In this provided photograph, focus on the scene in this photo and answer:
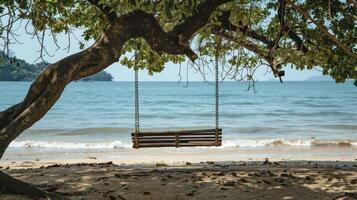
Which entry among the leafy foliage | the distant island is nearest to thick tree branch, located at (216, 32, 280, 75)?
the leafy foliage

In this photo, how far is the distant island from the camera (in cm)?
700

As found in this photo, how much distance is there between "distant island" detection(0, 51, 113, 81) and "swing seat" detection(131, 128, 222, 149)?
2991 millimetres

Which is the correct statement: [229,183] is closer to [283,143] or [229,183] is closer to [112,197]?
[112,197]

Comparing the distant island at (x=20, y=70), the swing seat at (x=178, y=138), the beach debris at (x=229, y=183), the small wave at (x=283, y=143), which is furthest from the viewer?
the small wave at (x=283, y=143)

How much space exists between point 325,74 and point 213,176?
252 centimetres

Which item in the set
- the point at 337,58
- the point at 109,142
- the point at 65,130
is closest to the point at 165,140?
the point at 337,58

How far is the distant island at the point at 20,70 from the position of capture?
7.00 m

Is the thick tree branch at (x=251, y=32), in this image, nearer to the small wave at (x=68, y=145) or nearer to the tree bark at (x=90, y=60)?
the tree bark at (x=90, y=60)

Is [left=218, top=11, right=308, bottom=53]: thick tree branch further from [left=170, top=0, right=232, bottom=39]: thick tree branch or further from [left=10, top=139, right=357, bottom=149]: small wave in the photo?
[left=10, top=139, right=357, bottom=149]: small wave

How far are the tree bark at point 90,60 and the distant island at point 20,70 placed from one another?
1.20 metres

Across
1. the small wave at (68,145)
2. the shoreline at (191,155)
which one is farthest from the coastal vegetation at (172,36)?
the small wave at (68,145)

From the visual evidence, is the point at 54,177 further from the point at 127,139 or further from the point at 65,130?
the point at 65,130

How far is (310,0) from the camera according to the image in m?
7.11

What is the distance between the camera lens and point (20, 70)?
3531 inches
